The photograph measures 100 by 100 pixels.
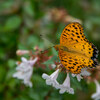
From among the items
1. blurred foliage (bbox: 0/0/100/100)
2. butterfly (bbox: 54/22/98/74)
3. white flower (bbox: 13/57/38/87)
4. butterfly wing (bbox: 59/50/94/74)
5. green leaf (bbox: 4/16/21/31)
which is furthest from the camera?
green leaf (bbox: 4/16/21/31)

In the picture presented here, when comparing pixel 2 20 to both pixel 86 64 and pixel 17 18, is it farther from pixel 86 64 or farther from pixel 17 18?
pixel 86 64

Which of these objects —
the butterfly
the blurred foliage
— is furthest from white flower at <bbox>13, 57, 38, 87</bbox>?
the butterfly

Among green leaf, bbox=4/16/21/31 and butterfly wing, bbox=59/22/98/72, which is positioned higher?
butterfly wing, bbox=59/22/98/72

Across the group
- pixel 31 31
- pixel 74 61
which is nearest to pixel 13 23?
pixel 31 31

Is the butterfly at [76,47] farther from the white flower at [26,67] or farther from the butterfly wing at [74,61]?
the white flower at [26,67]

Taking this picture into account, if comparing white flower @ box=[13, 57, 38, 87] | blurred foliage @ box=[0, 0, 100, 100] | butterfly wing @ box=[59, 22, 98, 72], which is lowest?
blurred foliage @ box=[0, 0, 100, 100]

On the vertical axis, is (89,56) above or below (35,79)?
above

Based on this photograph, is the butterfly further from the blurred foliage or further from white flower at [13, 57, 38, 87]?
the blurred foliage

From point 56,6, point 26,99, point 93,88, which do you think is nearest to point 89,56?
point 26,99
